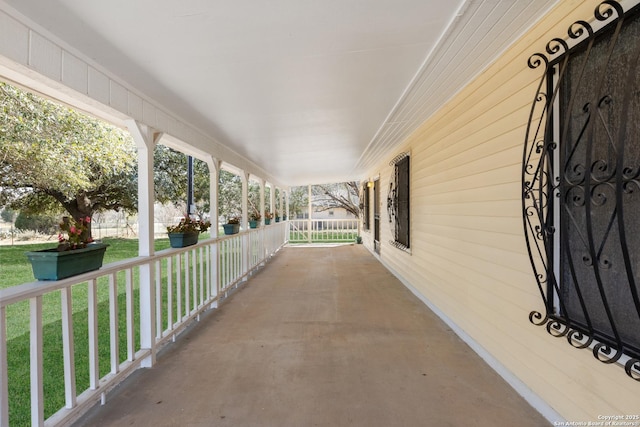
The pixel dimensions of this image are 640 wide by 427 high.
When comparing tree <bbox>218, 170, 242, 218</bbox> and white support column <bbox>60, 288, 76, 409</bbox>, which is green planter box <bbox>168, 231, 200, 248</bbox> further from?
tree <bbox>218, 170, 242, 218</bbox>

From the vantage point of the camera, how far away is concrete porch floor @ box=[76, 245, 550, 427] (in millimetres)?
1907

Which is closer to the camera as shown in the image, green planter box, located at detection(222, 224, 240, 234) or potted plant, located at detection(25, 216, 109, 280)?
potted plant, located at detection(25, 216, 109, 280)

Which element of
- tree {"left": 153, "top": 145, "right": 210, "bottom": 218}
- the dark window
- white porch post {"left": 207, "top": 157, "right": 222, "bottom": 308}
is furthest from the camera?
tree {"left": 153, "top": 145, "right": 210, "bottom": 218}

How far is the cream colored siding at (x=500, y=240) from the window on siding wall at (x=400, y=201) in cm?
108

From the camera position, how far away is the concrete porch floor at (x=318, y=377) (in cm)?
191

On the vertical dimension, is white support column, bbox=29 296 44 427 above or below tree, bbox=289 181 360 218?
below

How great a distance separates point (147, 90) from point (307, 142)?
2.57 metres

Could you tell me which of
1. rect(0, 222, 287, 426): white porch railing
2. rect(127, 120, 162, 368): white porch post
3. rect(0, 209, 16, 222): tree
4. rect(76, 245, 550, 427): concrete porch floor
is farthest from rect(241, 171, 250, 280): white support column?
rect(0, 209, 16, 222): tree

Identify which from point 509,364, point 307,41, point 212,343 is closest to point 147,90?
point 307,41

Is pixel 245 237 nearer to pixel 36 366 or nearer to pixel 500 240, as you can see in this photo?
pixel 36 366

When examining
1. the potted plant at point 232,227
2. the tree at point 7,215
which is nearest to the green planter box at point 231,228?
the potted plant at point 232,227

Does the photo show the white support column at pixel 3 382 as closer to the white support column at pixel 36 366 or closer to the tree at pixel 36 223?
the white support column at pixel 36 366

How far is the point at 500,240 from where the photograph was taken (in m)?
2.36

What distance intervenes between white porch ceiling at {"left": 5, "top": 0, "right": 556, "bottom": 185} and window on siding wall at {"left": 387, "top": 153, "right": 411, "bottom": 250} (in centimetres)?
183
